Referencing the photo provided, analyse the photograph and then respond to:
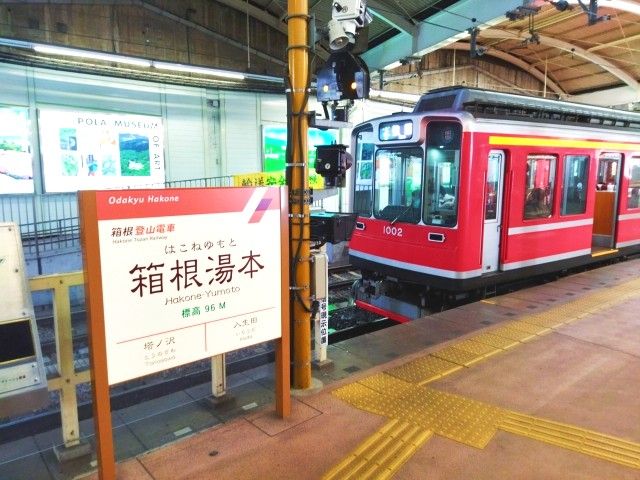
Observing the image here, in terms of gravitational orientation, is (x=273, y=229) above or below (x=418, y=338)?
above

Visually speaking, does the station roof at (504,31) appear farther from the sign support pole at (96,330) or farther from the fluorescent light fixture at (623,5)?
the sign support pole at (96,330)

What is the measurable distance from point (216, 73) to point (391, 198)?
4.85 meters

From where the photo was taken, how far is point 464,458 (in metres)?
2.95

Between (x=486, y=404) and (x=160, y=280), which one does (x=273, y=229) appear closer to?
(x=160, y=280)

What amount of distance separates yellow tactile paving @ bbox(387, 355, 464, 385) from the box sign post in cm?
126

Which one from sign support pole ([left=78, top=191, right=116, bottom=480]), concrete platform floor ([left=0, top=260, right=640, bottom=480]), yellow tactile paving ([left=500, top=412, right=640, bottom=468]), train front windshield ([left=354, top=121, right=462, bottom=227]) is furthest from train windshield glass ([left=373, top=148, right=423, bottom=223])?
sign support pole ([left=78, top=191, right=116, bottom=480])

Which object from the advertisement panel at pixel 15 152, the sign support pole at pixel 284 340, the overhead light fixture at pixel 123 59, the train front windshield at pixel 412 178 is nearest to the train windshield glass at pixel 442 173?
the train front windshield at pixel 412 178

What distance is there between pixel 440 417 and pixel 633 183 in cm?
833

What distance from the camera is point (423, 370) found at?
14.1 feet

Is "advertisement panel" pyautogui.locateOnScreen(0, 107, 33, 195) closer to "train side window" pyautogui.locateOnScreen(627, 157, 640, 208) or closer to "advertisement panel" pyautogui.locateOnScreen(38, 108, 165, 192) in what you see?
"advertisement panel" pyautogui.locateOnScreen(38, 108, 165, 192)

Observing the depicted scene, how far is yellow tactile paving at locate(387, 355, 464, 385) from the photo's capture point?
163 inches

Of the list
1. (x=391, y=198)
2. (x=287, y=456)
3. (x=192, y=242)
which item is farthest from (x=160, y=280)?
(x=391, y=198)

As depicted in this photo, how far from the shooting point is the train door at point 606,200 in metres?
8.85

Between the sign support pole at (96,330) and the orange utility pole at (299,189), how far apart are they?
1577 mm
